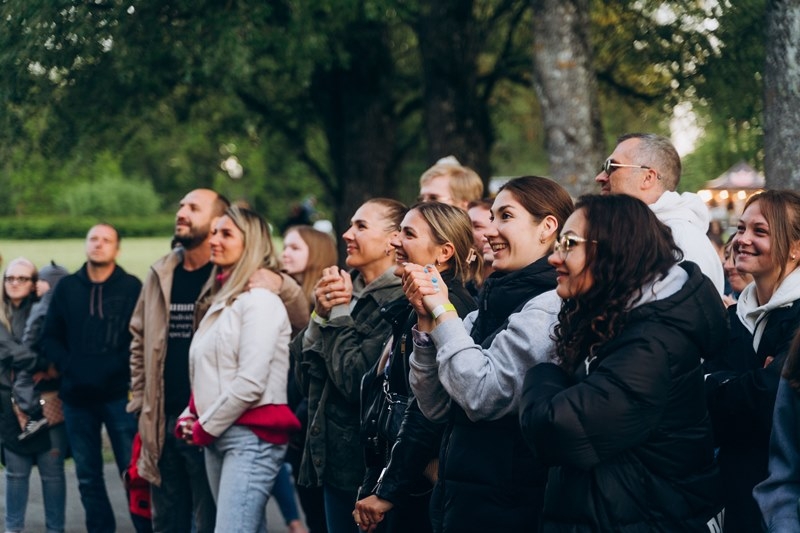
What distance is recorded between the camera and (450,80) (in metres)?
15.4

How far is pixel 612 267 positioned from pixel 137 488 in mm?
4357

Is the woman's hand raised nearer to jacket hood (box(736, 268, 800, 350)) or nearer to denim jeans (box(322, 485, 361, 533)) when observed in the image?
denim jeans (box(322, 485, 361, 533))

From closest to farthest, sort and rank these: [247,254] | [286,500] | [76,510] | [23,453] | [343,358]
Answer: [343,358] → [247,254] → [23,453] → [286,500] → [76,510]

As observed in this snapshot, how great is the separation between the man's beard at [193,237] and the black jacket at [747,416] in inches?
145

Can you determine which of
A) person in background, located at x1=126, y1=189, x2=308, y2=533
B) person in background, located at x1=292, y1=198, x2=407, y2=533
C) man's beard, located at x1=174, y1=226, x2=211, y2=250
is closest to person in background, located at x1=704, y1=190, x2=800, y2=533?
person in background, located at x1=292, y1=198, x2=407, y2=533

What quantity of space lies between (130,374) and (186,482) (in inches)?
45.1

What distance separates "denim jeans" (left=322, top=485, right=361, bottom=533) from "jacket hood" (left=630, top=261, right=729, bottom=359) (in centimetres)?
245

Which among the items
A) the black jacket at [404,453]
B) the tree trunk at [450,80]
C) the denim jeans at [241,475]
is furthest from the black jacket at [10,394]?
the tree trunk at [450,80]

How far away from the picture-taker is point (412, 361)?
4277mm

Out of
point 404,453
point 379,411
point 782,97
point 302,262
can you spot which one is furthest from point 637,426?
point 302,262

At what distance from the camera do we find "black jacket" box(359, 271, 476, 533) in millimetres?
4559

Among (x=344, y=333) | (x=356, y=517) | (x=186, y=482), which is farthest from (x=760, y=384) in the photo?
(x=186, y=482)

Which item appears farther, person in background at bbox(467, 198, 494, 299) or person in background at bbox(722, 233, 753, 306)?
person in background at bbox(467, 198, 494, 299)

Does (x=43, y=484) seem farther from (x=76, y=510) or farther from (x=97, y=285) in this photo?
(x=97, y=285)
